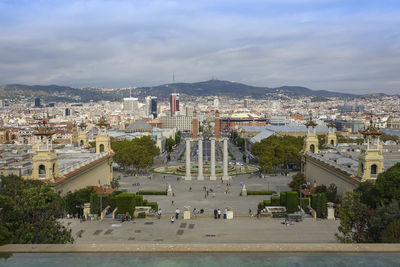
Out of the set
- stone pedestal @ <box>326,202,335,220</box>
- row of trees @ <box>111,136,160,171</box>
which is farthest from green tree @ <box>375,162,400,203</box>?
row of trees @ <box>111,136,160,171</box>

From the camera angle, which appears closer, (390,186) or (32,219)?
(32,219)

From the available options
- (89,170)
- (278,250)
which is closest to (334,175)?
(89,170)

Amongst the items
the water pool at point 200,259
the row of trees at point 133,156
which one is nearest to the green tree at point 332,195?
the water pool at point 200,259

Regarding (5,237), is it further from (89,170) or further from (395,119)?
(395,119)

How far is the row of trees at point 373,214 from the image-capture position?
19.8 metres

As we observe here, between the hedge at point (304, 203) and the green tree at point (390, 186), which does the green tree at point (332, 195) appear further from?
the green tree at point (390, 186)

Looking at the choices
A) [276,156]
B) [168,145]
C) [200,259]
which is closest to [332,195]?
[200,259]

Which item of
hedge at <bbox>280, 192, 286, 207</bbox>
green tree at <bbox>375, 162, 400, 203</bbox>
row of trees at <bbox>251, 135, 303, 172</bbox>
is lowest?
hedge at <bbox>280, 192, 286, 207</bbox>

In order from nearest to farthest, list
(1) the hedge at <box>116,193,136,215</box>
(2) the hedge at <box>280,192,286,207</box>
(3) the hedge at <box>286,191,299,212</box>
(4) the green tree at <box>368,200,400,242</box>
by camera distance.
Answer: (4) the green tree at <box>368,200,400,242</box> < (1) the hedge at <box>116,193,136,215</box> < (3) the hedge at <box>286,191,299,212</box> < (2) the hedge at <box>280,192,286,207</box>

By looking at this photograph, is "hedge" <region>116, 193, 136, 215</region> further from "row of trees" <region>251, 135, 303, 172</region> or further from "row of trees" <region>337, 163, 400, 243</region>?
"row of trees" <region>251, 135, 303, 172</region>

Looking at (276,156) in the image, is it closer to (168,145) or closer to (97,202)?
(97,202)

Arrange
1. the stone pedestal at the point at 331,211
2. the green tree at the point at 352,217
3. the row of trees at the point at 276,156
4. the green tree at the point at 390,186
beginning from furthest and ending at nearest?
the row of trees at the point at 276,156 < the stone pedestal at the point at 331,211 < the green tree at the point at 390,186 < the green tree at the point at 352,217

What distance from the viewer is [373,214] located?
75.7ft

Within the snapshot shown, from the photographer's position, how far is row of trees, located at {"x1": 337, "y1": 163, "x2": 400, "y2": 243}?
19758mm
